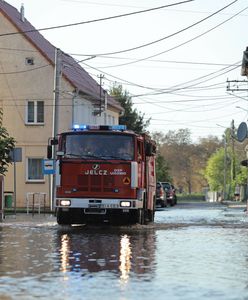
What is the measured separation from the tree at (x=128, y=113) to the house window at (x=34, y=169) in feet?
83.1

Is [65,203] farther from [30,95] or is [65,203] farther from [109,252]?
[30,95]

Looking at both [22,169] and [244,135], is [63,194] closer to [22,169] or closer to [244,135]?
[244,135]

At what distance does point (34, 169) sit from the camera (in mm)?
47219

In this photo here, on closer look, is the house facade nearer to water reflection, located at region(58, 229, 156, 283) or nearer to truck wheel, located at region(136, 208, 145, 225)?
truck wheel, located at region(136, 208, 145, 225)

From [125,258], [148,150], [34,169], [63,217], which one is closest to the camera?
[125,258]

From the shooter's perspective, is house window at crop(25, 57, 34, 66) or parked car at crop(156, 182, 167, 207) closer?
house window at crop(25, 57, 34, 66)

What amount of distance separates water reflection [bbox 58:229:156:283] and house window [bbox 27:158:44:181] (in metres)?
25.1

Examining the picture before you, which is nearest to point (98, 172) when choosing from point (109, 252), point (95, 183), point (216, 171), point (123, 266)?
point (95, 183)

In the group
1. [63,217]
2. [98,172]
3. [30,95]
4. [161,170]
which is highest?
[30,95]

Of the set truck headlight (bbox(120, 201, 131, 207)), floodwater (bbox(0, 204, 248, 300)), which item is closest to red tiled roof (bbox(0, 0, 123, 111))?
truck headlight (bbox(120, 201, 131, 207))

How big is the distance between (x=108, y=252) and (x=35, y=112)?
3321 cm

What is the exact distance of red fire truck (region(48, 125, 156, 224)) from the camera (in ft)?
74.5

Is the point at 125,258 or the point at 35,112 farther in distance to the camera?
the point at 35,112

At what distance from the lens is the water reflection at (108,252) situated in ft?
41.0
